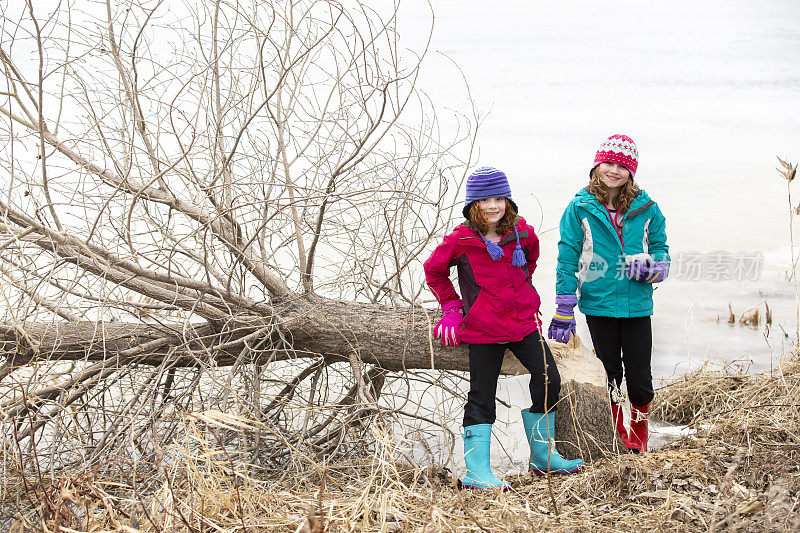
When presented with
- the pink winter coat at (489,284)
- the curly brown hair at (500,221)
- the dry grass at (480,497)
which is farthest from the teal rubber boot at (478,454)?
the curly brown hair at (500,221)

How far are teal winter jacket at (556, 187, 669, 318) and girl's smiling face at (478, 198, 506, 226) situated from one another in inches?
16.6

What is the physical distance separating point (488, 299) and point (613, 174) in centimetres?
87

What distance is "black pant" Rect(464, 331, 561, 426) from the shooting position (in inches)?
134

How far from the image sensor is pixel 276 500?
9.67 feet

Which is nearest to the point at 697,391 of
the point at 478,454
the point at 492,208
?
the point at 478,454

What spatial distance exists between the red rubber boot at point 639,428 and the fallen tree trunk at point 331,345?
19 cm

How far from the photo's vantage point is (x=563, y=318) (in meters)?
3.56

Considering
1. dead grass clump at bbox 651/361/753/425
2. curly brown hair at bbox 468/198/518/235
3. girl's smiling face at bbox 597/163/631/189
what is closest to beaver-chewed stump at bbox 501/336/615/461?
curly brown hair at bbox 468/198/518/235

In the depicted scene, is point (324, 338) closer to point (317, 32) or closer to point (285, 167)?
→ point (285, 167)

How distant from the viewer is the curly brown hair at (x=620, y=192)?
139 inches

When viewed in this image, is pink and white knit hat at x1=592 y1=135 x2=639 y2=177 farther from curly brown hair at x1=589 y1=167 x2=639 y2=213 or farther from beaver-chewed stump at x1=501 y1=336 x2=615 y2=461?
beaver-chewed stump at x1=501 y1=336 x2=615 y2=461

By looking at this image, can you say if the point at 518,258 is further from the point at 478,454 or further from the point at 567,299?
the point at 478,454

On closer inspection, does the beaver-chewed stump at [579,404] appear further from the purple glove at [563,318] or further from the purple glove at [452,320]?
the purple glove at [452,320]

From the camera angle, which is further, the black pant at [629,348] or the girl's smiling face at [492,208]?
the black pant at [629,348]
